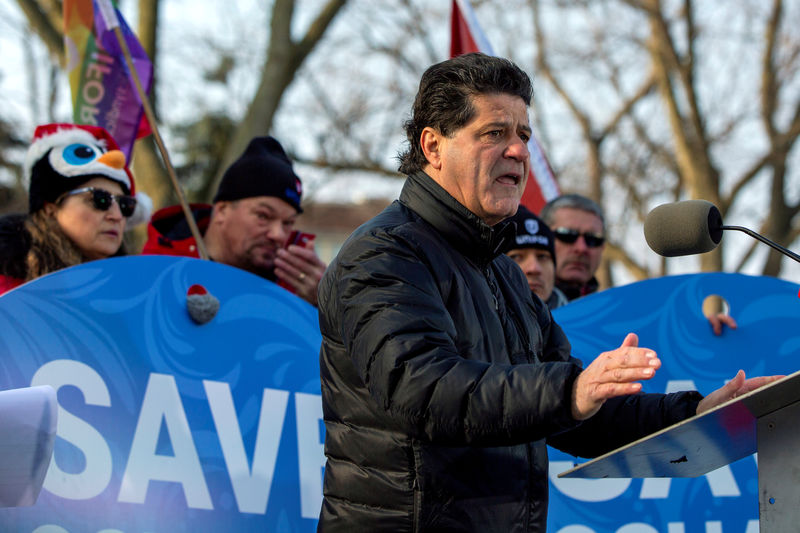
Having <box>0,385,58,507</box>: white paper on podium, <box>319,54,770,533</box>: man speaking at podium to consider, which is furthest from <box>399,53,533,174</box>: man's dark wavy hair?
<box>0,385,58,507</box>: white paper on podium

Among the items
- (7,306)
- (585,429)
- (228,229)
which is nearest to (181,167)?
(228,229)

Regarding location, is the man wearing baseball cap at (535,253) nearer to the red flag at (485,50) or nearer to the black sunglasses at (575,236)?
the black sunglasses at (575,236)

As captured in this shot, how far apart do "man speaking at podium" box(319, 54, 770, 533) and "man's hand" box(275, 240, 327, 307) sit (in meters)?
1.50

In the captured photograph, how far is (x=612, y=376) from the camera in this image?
68.5 inches

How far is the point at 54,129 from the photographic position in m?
3.99

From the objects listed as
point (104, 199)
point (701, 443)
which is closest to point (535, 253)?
point (104, 199)

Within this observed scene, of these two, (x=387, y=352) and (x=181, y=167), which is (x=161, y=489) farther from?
(x=181, y=167)

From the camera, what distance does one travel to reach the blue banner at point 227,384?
121 inches

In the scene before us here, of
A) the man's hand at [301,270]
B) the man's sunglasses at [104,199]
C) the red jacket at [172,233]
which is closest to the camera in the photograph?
the man's sunglasses at [104,199]

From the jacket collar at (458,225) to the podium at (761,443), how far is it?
0.59 meters

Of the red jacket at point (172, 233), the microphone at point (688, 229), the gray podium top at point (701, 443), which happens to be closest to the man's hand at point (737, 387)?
the gray podium top at point (701, 443)

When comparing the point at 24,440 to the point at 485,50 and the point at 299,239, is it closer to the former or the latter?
the point at 299,239

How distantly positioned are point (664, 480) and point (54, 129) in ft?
9.05

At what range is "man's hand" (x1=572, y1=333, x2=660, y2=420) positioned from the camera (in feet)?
5.58
